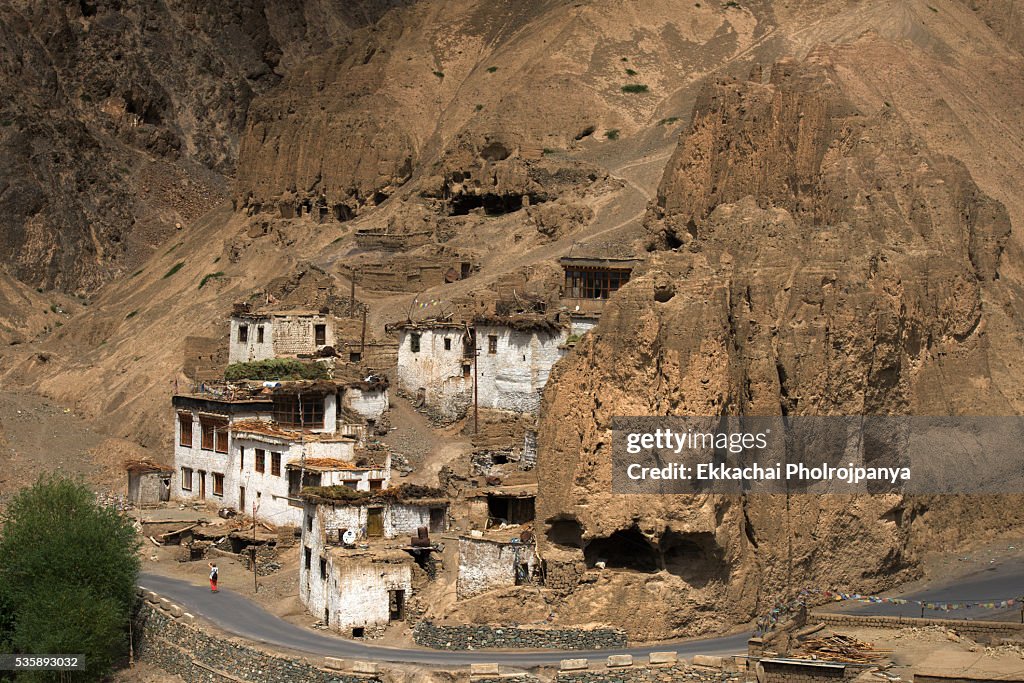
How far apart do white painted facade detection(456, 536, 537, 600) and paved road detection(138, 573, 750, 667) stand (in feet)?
7.12

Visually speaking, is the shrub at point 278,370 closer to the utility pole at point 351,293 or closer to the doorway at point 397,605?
the utility pole at point 351,293

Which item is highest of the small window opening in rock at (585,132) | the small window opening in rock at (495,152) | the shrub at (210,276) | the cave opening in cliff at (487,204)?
the small window opening in rock at (585,132)

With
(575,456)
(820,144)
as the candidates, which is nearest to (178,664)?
(575,456)

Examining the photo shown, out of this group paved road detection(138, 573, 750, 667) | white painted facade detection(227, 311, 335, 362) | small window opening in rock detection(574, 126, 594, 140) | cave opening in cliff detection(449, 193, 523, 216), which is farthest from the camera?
small window opening in rock detection(574, 126, 594, 140)

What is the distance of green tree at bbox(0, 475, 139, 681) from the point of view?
42844 millimetres

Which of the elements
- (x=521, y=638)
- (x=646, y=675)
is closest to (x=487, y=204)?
(x=521, y=638)

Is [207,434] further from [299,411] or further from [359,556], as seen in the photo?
[359,556]

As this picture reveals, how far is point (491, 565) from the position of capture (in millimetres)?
41469

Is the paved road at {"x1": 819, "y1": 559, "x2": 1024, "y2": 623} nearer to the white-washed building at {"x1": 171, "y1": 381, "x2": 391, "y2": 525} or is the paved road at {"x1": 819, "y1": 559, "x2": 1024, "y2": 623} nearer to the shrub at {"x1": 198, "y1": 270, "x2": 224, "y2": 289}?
the white-washed building at {"x1": 171, "y1": 381, "x2": 391, "y2": 525}

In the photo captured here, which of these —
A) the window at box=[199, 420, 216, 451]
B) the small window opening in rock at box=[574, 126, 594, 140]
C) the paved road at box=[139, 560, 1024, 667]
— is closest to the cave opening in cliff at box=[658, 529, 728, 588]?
the paved road at box=[139, 560, 1024, 667]

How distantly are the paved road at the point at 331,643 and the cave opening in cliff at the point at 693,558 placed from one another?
52.6 inches

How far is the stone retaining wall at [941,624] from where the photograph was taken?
38.8 m

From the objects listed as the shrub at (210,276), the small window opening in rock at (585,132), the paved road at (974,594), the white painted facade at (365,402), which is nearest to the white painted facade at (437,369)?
the white painted facade at (365,402)

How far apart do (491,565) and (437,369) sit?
1473cm
